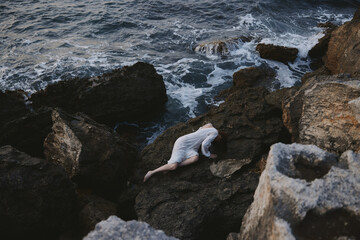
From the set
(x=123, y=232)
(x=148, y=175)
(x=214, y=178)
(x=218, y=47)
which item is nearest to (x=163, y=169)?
(x=148, y=175)

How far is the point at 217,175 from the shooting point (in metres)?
5.34

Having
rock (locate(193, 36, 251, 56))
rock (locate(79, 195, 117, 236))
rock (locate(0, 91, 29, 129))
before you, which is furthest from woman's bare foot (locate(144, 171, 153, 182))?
rock (locate(193, 36, 251, 56))

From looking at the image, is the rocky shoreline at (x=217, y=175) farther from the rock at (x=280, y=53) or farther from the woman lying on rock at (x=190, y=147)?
the rock at (x=280, y=53)

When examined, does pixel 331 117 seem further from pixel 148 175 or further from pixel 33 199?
pixel 33 199

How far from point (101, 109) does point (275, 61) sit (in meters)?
7.96

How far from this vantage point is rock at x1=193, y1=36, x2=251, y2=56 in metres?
14.1

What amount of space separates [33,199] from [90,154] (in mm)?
1394

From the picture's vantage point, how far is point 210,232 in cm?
425

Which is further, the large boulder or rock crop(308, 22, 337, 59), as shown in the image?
rock crop(308, 22, 337, 59)

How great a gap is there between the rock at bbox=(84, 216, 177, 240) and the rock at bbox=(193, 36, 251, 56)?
1250cm

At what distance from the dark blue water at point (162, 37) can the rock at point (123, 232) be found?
21.9ft

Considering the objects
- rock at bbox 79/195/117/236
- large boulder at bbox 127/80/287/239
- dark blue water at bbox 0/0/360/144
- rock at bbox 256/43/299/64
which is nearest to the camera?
large boulder at bbox 127/80/287/239

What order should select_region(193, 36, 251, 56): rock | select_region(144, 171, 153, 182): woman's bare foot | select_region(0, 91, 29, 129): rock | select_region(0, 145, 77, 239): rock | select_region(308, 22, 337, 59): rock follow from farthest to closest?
select_region(193, 36, 251, 56): rock → select_region(308, 22, 337, 59): rock → select_region(0, 91, 29, 129): rock → select_region(144, 171, 153, 182): woman's bare foot → select_region(0, 145, 77, 239): rock

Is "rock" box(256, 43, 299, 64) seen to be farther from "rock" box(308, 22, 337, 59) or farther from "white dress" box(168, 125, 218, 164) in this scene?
"white dress" box(168, 125, 218, 164)
